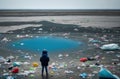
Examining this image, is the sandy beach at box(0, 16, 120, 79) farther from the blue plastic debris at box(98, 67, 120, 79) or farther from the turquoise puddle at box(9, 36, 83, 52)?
the turquoise puddle at box(9, 36, 83, 52)

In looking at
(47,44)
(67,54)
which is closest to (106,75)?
(67,54)

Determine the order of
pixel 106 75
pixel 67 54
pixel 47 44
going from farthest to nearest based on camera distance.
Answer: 1. pixel 47 44
2. pixel 67 54
3. pixel 106 75

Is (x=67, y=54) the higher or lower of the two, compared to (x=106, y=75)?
lower


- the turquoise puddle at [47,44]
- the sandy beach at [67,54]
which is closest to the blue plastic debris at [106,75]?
the sandy beach at [67,54]

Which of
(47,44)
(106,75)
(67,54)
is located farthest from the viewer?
(47,44)

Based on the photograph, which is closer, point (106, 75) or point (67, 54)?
point (106, 75)

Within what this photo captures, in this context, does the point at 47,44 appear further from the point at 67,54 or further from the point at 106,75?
the point at 106,75

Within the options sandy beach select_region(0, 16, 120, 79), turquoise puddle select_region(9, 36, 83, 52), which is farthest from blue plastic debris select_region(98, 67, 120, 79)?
turquoise puddle select_region(9, 36, 83, 52)

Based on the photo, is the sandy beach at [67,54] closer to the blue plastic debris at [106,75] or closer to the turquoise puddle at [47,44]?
the blue plastic debris at [106,75]

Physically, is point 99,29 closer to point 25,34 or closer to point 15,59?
point 25,34
